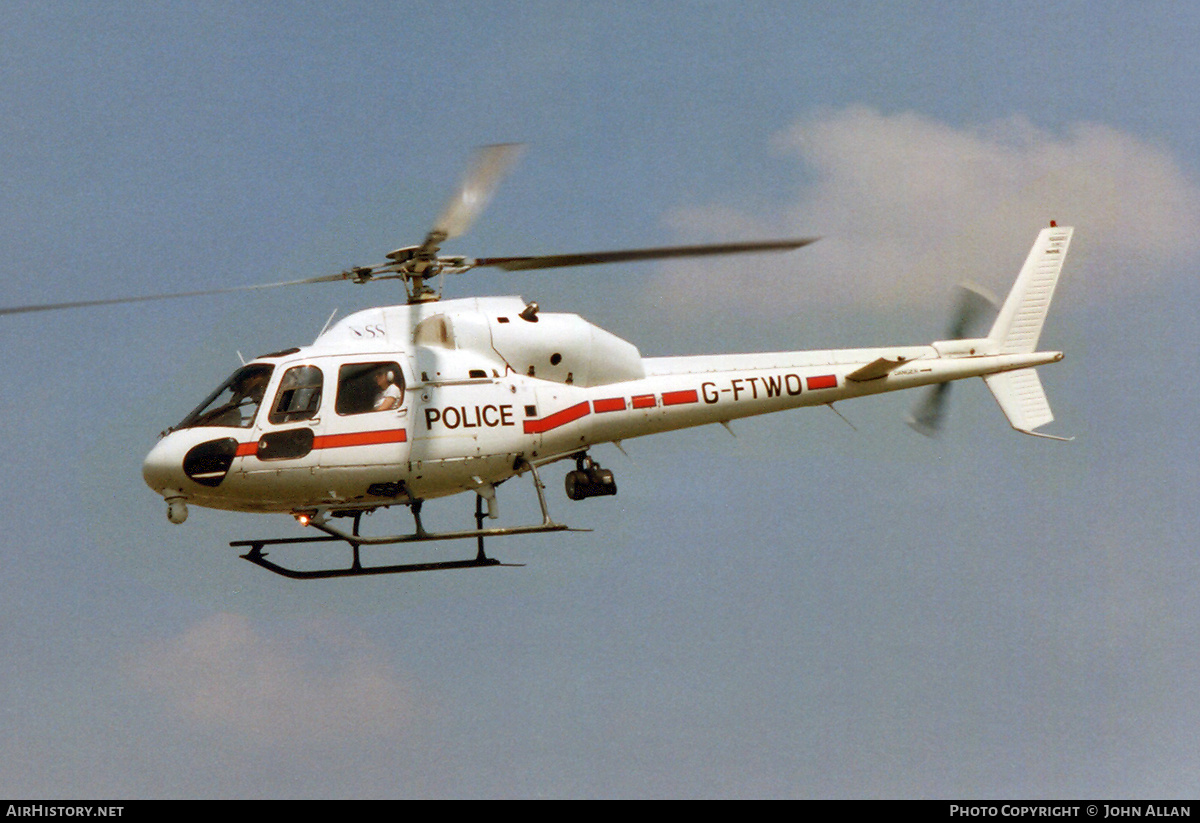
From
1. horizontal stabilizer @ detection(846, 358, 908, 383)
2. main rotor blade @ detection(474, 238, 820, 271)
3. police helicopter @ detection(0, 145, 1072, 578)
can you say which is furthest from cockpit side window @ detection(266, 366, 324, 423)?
horizontal stabilizer @ detection(846, 358, 908, 383)

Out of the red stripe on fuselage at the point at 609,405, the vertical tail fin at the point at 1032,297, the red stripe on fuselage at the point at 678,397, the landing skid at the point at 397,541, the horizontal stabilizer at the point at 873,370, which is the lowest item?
the landing skid at the point at 397,541

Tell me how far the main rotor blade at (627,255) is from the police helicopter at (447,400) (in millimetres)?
19

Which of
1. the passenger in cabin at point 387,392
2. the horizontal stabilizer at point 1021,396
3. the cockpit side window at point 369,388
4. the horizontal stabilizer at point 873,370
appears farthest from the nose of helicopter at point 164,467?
the horizontal stabilizer at point 1021,396

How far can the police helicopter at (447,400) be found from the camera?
51.3ft

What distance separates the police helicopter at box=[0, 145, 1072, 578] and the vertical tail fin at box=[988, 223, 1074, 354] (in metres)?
1.77

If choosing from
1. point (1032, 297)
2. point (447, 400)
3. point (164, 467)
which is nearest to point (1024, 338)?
point (1032, 297)

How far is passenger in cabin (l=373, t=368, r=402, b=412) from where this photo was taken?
52.8ft

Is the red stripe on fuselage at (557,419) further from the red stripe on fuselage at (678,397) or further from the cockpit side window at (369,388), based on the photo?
the cockpit side window at (369,388)

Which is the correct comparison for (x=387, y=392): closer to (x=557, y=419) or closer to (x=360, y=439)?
(x=360, y=439)

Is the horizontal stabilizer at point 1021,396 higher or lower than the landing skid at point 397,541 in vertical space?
higher

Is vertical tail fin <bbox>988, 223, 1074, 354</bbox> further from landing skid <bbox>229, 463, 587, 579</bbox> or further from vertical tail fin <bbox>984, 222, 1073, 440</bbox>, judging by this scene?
landing skid <bbox>229, 463, 587, 579</bbox>

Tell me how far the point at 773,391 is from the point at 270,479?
18.0ft
